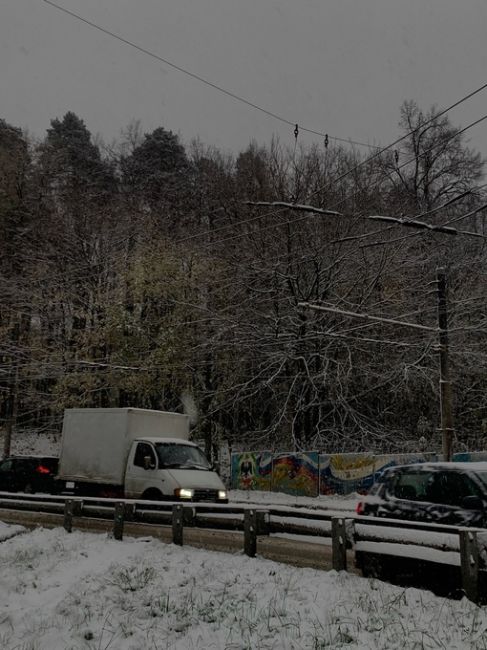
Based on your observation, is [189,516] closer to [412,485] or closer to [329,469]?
[412,485]

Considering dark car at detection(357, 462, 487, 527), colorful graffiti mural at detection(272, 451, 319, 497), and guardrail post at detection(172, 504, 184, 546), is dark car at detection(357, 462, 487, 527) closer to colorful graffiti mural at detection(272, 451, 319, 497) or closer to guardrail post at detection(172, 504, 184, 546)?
guardrail post at detection(172, 504, 184, 546)

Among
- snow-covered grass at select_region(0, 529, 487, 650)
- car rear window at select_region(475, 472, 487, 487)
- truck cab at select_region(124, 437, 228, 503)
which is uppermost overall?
car rear window at select_region(475, 472, 487, 487)

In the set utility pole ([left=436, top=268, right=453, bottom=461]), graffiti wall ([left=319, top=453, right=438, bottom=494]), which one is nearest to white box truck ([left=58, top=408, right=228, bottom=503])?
utility pole ([left=436, top=268, right=453, bottom=461])

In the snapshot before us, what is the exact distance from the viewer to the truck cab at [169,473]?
55.6 ft

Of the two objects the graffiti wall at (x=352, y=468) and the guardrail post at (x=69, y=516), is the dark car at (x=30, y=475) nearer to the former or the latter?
the guardrail post at (x=69, y=516)

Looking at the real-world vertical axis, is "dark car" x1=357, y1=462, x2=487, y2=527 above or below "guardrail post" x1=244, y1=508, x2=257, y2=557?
above

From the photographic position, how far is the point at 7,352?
37.1 metres

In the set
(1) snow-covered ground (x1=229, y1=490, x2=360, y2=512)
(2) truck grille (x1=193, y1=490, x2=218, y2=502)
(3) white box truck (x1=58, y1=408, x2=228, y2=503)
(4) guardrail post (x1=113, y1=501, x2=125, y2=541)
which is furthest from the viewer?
(1) snow-covered ground (x1=229, y1=490, x2=360, y2=512)

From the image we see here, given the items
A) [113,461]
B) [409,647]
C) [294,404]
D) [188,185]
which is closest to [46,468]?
[113,461]

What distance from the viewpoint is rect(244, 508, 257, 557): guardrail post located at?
451 inches

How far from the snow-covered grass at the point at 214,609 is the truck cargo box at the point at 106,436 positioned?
760 centimetres

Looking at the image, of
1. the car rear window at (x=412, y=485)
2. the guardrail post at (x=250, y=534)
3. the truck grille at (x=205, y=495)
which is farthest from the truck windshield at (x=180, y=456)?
the car rear window at (x=412, y=485)

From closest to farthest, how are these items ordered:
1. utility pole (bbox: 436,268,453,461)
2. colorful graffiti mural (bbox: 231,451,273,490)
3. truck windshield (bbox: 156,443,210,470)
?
truck windshield (bbox: 156,443,210,470) → utility pole (bbox: 436,268,453,461) → colorful graffiti mural (bbox: 231,451,273,490)

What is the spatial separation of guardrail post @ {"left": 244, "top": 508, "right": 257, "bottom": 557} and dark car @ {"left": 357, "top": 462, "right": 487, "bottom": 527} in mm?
1801
